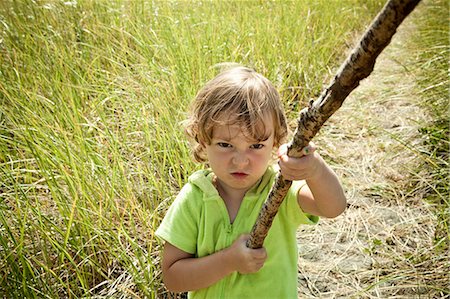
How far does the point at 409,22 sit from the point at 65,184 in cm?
447

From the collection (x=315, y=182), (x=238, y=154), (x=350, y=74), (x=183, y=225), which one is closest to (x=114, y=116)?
(x=183, y=225)

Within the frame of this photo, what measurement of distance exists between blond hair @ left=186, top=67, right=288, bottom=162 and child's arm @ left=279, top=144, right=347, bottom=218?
0.55ft

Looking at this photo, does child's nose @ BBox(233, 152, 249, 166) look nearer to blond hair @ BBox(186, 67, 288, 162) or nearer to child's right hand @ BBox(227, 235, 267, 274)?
blond hair @ BBox(186, 67, 288, 162)

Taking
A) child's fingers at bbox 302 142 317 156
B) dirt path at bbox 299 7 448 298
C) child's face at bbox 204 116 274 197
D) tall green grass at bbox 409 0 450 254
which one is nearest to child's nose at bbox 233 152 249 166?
child's face at bbox 204 116 274 197

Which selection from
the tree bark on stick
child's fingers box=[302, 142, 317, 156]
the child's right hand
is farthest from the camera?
the child's right hand

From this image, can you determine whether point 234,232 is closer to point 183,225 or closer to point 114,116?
point 183,225

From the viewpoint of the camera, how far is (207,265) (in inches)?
49.8

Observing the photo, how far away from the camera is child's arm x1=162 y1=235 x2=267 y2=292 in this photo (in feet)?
4.00

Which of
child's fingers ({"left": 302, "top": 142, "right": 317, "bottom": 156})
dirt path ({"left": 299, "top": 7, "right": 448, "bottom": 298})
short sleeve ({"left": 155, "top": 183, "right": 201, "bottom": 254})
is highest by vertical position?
child's fingers ({"left": 302, "top": 142, "right": 317, "bottom": 156})

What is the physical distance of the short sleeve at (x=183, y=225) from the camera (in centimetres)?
131

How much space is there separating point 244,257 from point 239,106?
37 centimetres

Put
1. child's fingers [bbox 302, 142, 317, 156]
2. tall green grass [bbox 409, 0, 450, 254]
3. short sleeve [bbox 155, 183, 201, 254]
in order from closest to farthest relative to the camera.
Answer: child's fingers [bbox 302, 142, 317, 156] < short sleeve [bbox 155, 183, 201, 254] < tall green grass [bbox 409, 0, 450, 254]

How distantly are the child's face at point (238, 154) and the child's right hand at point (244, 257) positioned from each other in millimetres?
151

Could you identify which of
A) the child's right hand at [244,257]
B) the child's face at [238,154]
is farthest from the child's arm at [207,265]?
the child's face at [238,154]
